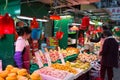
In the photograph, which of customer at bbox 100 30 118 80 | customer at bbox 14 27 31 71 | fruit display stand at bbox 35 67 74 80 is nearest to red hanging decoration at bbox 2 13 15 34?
customer at bbox 14 27 31 71

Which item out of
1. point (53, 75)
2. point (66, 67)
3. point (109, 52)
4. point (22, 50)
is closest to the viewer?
point (53, 75)

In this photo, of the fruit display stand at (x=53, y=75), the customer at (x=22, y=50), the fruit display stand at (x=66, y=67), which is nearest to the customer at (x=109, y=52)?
the fruit display stand at (x=66, y=67)

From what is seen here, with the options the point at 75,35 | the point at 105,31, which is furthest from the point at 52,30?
the point at 105,31

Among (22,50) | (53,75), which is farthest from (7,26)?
(53,75)

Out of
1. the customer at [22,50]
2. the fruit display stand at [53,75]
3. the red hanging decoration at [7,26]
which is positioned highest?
the red hanging decoration at [7,26]

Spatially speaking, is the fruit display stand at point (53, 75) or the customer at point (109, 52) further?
the customer at point (109, 52)

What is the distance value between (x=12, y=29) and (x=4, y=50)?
254cm

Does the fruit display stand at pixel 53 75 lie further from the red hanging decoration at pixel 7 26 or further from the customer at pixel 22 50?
the red hanging decoration at pixel 7 26

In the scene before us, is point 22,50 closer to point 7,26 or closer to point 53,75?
point 53,75

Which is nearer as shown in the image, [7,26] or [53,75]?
[7,26]

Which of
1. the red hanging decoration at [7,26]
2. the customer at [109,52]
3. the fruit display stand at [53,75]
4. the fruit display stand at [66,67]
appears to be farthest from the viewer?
the customer at [109,52]

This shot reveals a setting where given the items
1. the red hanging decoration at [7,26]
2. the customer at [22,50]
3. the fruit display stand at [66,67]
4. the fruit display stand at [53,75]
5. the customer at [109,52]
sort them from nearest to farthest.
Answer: the red hanging decoration at [7,26], the fruit display stand at [53,75], the fruit display stand at [66,67], the customer at [22,50], the customer at [109,52]

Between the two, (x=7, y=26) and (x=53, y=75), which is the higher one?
(x=7, y=26)

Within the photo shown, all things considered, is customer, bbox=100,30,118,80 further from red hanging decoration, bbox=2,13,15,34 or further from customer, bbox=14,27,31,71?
red hanging decoration, bbox=2,13,15,34
